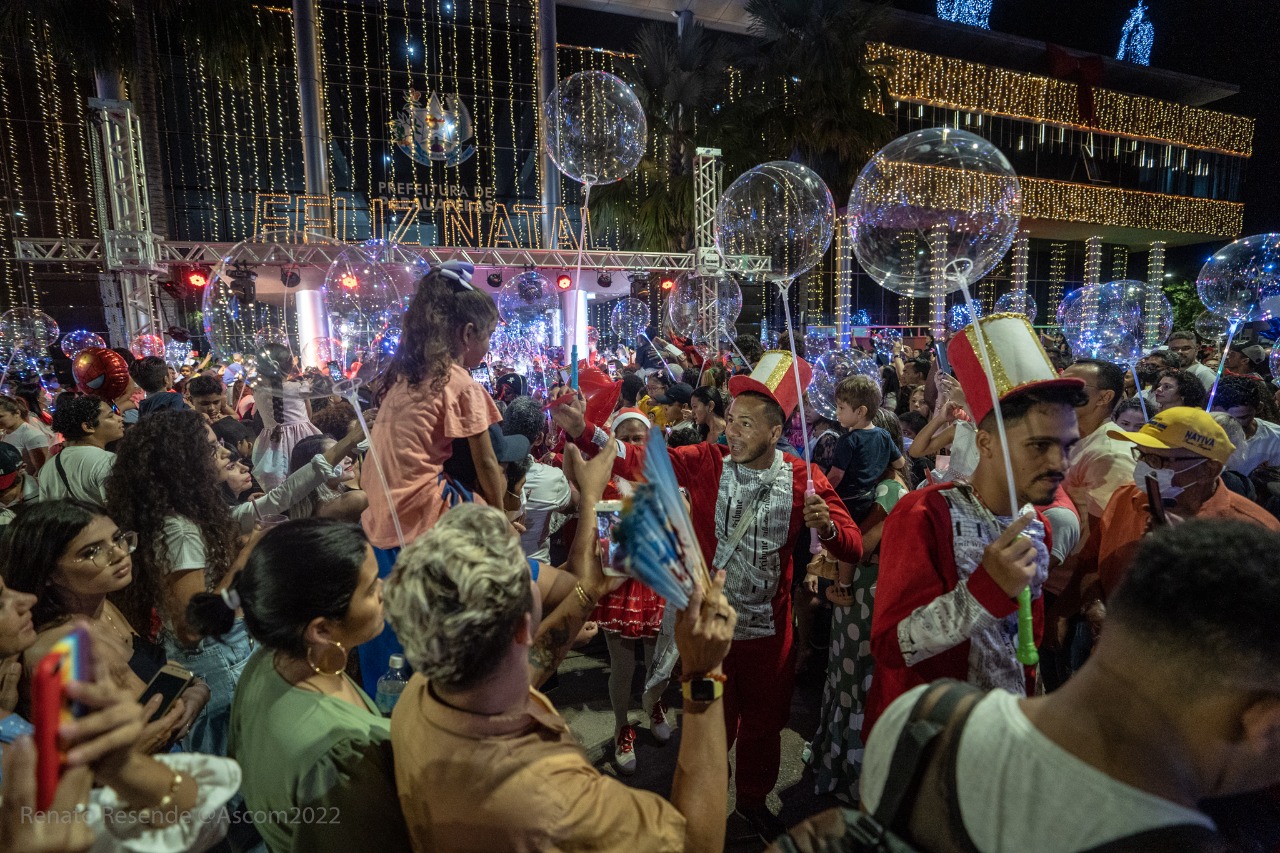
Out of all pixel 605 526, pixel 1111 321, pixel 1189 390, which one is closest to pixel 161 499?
pixel 605 526

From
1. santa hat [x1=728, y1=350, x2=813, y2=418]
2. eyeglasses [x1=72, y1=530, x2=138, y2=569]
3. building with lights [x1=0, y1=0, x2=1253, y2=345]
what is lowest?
eyeglasses [x1=72, y1=530, x2=138, y2=569]

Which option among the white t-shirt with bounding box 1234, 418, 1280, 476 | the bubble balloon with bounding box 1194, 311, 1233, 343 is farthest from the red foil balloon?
the bubble balloon with bounding box 1194, 311, 1233, 343

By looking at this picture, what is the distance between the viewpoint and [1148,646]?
91 centimetres

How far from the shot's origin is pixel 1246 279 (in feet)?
20.3

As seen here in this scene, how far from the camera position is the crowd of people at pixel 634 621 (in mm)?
907

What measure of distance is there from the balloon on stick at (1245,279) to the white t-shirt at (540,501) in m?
6.35

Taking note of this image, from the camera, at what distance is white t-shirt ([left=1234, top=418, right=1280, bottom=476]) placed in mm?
4457

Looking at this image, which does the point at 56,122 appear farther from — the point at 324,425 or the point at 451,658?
the point at 451,658

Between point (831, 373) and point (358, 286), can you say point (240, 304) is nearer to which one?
point (358, 286)

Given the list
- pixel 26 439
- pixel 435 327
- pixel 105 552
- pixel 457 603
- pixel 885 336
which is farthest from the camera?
pixel 885 336

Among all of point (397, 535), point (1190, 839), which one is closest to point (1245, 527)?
point (1190, 839)

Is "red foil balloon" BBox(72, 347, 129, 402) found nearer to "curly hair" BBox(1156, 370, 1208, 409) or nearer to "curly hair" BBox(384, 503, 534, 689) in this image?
"curly hair" BBox(384, 503, 534, 689)

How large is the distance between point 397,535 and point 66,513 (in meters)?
1.02

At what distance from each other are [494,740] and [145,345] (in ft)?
38.2
